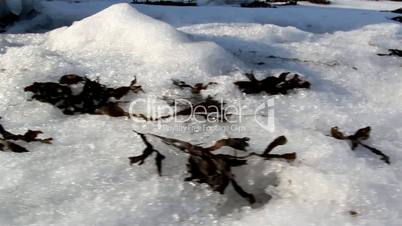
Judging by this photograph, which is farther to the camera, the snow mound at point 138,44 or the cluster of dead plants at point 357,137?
the snow mound at point 138,44

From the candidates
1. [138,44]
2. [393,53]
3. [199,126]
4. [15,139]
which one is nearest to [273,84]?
[199,126]

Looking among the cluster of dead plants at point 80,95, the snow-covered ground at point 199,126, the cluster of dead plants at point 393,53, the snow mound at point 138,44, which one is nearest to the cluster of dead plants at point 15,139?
the snow-covered ground at point 199,126

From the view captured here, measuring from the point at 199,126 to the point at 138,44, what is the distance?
606 mm

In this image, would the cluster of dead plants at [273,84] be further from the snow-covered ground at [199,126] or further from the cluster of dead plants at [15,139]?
the cluster of dead plants at [15,139]

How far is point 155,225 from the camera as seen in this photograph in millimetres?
1126

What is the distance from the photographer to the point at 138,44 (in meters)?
2.01

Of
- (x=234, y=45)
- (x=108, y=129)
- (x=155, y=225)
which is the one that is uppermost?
(x=234, y=45)

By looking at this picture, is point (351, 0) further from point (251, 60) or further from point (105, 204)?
point (105, 204)

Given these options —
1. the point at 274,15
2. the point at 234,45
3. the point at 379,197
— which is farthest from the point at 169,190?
the point at 274,15

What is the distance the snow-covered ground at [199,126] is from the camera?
117cm

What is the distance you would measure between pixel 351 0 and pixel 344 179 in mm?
3767

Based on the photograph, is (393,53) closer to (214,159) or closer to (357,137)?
(357,137)

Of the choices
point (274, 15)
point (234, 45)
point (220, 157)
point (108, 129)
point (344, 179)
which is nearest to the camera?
point (344, 179)

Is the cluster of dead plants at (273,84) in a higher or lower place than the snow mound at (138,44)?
lower
